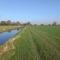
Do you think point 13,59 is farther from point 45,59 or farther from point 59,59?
point 59,59

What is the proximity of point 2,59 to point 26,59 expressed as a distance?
223cm

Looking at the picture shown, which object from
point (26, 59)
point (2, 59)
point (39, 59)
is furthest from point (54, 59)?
point (2, 59)

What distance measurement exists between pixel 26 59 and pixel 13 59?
1155mm

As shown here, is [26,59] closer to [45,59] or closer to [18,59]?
[18,59]

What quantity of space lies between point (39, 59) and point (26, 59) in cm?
110

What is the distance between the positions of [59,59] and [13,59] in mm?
3940

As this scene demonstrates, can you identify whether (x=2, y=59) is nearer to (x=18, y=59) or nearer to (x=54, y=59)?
(x=18, y=59)

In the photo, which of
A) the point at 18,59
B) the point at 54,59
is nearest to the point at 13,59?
the point at 18,59

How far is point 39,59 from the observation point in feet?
37.1

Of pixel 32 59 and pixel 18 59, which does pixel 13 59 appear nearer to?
pixel 18 59

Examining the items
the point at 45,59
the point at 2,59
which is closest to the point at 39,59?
the point at 45,59

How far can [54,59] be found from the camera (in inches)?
451

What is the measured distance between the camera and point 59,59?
37.6 ft

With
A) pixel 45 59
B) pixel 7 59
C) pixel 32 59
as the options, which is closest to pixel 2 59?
pixel 7 59
